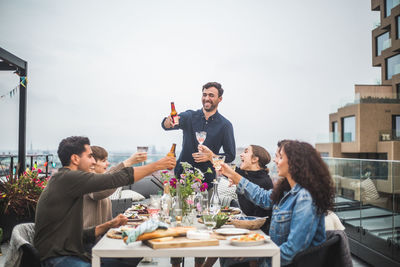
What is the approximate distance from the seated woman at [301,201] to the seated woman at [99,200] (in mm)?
939

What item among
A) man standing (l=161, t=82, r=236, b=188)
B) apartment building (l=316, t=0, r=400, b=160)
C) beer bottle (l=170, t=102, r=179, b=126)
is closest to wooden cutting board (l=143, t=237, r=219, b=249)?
beer bottle (l=170, t=102, r=179, b=126)

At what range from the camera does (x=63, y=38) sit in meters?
14.1

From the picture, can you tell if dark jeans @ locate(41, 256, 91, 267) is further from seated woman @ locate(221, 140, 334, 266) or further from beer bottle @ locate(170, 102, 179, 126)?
beer bottle @ locate(170, 102, 179, 126)

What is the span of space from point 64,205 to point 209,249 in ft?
2.77

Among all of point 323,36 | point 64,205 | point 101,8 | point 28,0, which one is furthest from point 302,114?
point 64,205

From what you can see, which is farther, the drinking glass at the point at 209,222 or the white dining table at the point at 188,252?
the drinking glass at the point at 209,222

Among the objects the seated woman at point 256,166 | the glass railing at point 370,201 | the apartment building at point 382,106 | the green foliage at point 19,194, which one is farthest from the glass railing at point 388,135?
the green foliage at point 19,194

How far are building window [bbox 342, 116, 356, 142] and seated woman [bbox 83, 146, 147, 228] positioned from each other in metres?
25.0

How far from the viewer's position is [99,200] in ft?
8.58

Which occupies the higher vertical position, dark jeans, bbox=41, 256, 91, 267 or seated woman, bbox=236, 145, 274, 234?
seated woman, bbox=236, 145, 274, 234

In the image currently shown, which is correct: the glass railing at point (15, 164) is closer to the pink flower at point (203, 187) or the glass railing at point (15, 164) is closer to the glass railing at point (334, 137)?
the pink flower at point (203, 187)

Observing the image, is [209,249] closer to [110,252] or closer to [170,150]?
[110,252]

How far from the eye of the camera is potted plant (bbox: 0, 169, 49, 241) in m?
4.71

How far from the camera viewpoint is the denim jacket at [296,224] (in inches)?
69.0
